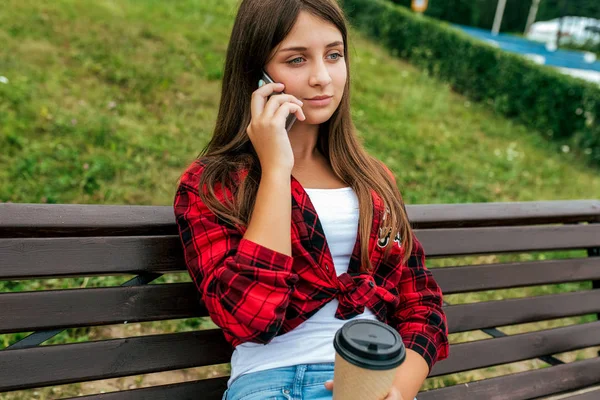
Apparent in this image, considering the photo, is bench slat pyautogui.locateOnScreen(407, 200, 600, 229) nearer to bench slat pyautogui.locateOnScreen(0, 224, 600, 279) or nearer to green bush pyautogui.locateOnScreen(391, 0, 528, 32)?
bench slat pyautogui.locateOnScreen(0, 224, 600, 279)

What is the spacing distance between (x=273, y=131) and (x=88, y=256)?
0.68m

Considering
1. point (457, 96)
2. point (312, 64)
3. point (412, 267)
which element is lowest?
point (457, 96)

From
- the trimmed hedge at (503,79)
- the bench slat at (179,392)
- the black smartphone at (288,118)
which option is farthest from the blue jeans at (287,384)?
the trimmed hedge at (503,79)

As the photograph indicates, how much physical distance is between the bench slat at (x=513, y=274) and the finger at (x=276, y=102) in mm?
992

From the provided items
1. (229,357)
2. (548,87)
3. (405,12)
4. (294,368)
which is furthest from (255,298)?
(405,12)

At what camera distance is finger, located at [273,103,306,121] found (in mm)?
1609

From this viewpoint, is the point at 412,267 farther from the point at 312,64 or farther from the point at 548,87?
the point at 548,87

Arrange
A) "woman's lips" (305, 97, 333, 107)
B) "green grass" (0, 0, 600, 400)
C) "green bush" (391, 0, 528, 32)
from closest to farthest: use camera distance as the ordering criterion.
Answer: "woman's lips" (305, 97, 333, 107) < "green grass" (0, 0, 600, 400) < "green bush" (391, 0, 528, 32)

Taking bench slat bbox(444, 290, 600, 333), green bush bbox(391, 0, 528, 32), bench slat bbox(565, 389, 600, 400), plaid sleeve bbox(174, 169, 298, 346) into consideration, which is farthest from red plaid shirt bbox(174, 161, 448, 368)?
green bush bbox(391, 0, 528, 32)

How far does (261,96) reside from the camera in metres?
1.68

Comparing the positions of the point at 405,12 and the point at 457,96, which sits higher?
the point at 405,12

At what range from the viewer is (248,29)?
1.74 m

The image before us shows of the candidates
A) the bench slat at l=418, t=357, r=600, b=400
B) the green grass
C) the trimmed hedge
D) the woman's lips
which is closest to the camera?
the woman's lips

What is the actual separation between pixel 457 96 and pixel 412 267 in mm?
8609
